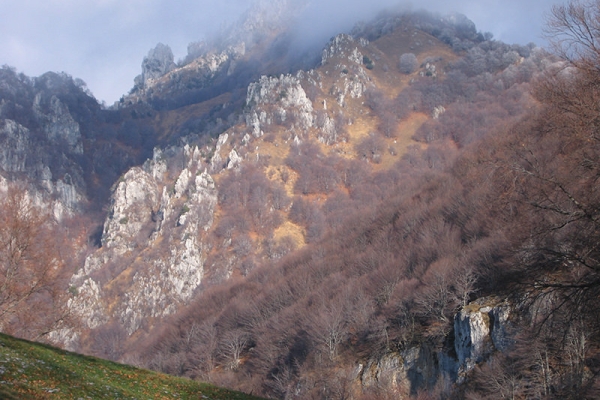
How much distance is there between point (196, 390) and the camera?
15.6 metres

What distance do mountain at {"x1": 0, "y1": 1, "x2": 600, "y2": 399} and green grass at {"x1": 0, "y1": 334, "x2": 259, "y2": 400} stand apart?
795 cm

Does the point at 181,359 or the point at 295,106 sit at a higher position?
the point at 295,106

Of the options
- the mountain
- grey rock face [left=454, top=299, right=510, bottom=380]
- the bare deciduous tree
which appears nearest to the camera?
the mountain

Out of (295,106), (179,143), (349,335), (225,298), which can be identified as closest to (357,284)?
(349,335)

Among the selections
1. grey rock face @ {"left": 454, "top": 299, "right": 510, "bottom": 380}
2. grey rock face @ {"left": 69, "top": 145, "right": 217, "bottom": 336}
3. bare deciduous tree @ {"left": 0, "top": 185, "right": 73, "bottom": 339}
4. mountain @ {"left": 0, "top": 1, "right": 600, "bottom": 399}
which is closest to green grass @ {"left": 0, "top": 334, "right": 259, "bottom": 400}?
bare deciduous tree @ {"left": 0, "top": 185, "right": 73, "bottom": 339}

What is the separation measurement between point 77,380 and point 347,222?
76889 mm

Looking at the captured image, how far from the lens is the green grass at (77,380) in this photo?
33.1 feet

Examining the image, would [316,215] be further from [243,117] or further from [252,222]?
[243,117]

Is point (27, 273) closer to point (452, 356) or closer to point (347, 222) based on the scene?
point (452, 356)

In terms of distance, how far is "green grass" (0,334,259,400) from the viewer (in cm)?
1010

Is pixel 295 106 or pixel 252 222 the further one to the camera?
pixel 295 106

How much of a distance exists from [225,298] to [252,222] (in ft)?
113

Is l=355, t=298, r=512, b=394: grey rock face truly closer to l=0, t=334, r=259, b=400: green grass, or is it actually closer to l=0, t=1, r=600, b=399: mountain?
l=0, t=1, r=600, b=399: mountain

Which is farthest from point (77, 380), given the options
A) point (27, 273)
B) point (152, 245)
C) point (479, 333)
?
point (152, 245)
